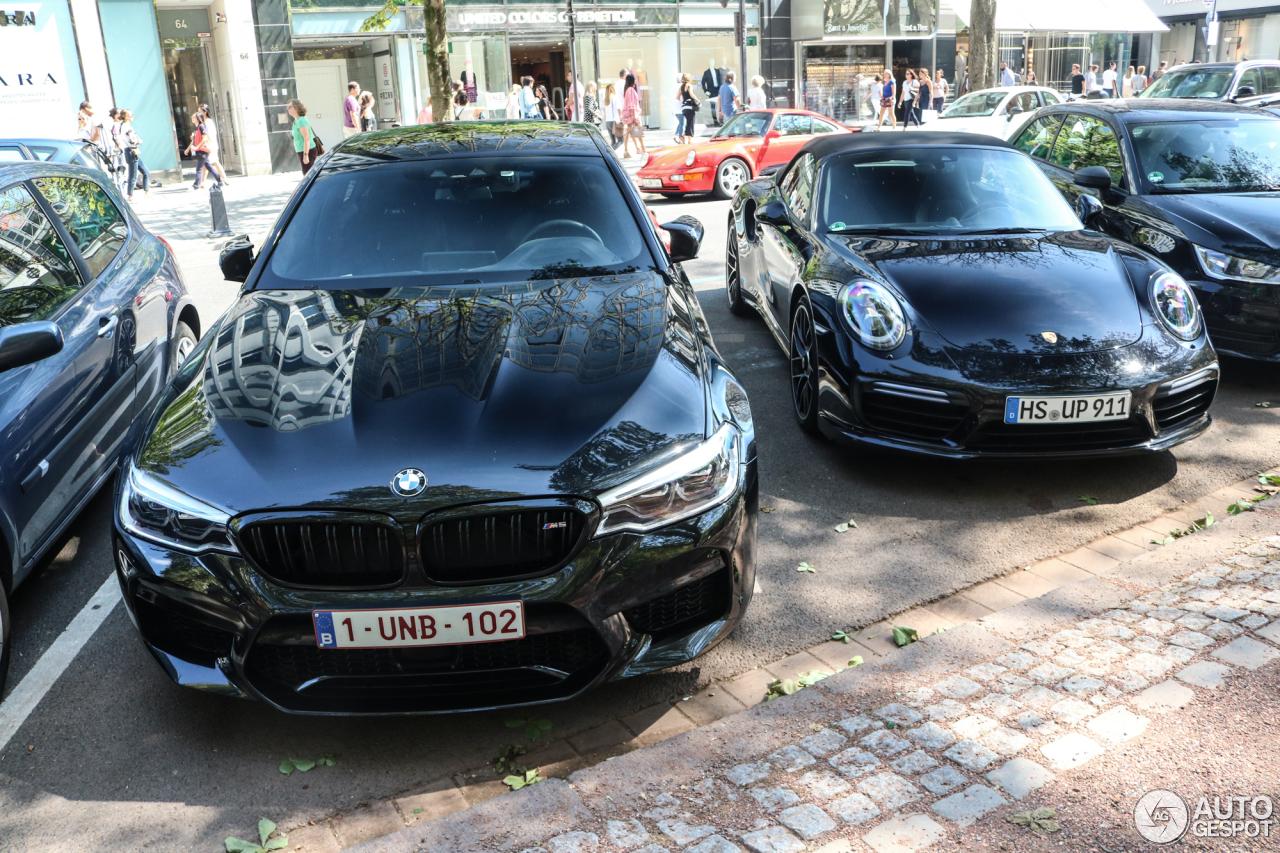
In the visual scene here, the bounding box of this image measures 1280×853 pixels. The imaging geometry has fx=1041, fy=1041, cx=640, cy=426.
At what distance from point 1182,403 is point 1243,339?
167 centimetres

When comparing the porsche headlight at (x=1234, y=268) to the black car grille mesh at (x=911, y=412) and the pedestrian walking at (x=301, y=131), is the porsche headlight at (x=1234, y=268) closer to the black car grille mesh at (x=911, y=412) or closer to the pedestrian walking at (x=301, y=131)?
the black car grille mesh at (x=911, y=412)

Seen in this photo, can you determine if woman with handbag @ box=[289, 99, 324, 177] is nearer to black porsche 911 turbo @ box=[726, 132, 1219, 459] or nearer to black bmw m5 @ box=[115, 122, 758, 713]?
black porsche 911 turbo @ box=[726, 132, 1219, 459]

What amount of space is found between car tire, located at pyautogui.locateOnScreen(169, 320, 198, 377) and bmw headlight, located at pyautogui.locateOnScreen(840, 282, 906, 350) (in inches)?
132

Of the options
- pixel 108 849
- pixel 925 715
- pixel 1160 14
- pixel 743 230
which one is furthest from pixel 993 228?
pixel 1160 14

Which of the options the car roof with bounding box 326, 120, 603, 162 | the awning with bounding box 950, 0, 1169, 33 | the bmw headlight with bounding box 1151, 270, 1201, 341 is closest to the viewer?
the car roof with bounding box 326, 120, 603, 162

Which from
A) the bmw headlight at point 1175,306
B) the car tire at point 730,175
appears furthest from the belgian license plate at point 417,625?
the car tire at point 730,175

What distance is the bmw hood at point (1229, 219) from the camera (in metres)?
5.87

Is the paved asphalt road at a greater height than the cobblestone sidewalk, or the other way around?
the cobblestone sidewalk

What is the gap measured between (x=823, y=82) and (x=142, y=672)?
32592mm

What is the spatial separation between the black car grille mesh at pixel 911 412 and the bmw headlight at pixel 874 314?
226 mm

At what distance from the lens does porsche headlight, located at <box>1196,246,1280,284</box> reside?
5.75 metres

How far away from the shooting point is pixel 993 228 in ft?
18.3

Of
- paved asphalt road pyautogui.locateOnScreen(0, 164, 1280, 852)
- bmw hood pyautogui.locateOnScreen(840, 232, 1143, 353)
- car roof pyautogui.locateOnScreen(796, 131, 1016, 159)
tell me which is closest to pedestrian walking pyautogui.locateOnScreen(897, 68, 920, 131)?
car roof pyautogui.locateOnScreen(796, 131, 1016, 159)

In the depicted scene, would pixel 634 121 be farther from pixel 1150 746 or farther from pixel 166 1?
pixel 1150 746
